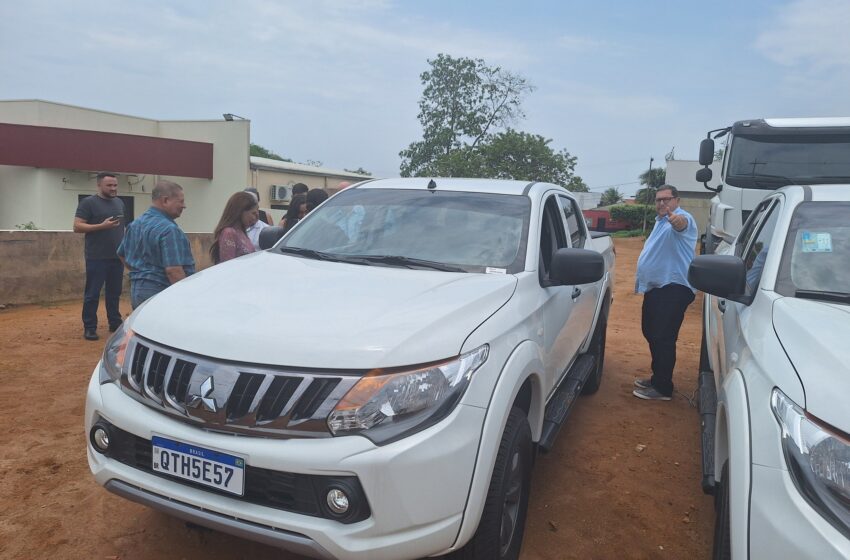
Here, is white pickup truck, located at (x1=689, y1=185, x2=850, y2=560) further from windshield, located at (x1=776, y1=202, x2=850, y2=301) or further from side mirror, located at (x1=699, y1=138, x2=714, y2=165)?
side mirror, located at (x1=699, y1=138, x2=714, y2=165)

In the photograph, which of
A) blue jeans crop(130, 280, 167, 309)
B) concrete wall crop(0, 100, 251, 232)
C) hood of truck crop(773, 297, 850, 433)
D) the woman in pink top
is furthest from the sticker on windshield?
concrete wall crop(0, 100, 251, 232)

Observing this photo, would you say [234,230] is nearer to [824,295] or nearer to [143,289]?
[143,289]

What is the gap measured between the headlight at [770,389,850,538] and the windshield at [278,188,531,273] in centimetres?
156

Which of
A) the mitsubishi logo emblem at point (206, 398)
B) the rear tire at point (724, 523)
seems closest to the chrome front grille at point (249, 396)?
the mitsubishi logo emblem at point (206, 398)

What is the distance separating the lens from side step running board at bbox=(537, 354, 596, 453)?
10.2 ft

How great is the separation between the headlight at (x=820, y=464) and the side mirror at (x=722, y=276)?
1.11 meters

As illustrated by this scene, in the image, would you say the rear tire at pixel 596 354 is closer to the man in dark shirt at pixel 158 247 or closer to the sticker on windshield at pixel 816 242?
the sticker on windshield at pixel 816 242

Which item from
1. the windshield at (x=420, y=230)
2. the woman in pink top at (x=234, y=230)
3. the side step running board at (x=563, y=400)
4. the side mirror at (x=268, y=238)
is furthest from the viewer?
the woman in pink top at (x=234, y=230)

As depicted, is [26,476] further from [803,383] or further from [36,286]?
[36,286]

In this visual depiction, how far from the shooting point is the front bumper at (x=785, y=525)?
1.53 m

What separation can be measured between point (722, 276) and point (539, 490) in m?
1.59

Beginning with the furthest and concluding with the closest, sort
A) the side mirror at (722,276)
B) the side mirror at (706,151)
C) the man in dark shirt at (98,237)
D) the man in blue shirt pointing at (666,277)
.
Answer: the side mirror at (706,151)
the man in dark shirt at (98,237)
the man in blue shirt pointing at (666,277)
the side mirror at (722,276)

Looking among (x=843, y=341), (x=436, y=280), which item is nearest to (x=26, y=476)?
(x=436, y=280)

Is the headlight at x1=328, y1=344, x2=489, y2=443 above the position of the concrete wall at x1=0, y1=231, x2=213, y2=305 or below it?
above
